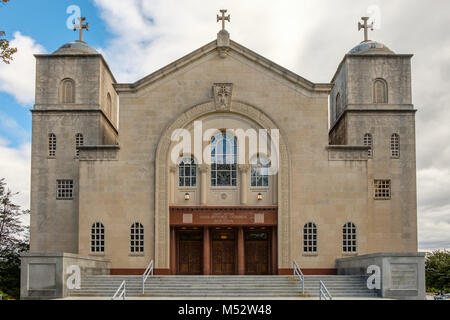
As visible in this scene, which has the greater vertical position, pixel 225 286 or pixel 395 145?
pixel 395 145

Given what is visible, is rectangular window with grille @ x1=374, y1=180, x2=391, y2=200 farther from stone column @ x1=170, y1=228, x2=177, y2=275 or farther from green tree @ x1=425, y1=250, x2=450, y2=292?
green tree @ x1=425, y1=250, x2=450, y2=292

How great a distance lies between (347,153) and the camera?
31016 mm

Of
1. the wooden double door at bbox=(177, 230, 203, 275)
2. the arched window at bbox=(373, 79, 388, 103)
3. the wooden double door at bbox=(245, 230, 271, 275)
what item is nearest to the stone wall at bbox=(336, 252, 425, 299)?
the wooden double door at bbox=(245, 230, 271, 275)

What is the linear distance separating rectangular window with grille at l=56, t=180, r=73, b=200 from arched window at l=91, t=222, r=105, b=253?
155 inches

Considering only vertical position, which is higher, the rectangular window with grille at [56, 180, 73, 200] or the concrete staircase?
the rectangular window with grille at [56, 180, 73, 200]

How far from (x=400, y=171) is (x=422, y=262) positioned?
10972 millimetres

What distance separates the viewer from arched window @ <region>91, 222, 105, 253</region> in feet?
99.8

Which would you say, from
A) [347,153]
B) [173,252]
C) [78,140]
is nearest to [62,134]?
[78,140]

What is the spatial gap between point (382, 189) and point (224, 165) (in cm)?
997

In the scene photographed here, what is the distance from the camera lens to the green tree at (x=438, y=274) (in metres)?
43.7

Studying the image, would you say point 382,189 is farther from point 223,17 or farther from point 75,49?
point 75,49

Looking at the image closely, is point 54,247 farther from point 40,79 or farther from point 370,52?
point 370,52

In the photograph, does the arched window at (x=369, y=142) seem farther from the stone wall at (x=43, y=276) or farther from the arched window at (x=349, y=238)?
the stone wall at (x=43, y=276)

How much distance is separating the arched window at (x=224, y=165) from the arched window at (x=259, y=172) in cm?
103
